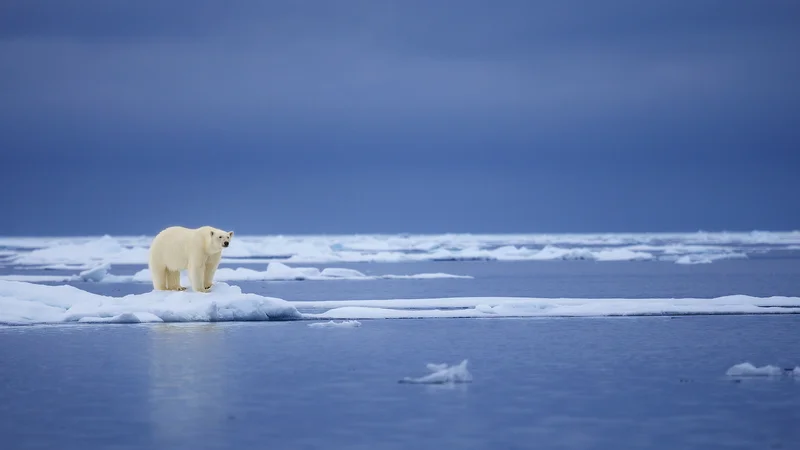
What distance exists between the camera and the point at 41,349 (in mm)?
12469

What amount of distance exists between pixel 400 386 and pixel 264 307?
654cm

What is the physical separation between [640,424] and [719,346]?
4902 mm

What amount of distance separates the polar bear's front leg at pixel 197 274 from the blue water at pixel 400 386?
1.69 metres

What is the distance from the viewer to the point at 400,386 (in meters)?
9.59

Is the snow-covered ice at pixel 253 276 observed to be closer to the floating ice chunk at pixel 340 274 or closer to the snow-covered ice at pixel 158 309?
the floating ice chunk at pixel 340 274

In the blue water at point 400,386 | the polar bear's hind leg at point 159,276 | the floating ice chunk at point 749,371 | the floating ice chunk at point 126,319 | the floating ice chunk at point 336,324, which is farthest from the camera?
the polar bear's hind leg at point 159,276

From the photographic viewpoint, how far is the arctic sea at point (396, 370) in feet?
25.0

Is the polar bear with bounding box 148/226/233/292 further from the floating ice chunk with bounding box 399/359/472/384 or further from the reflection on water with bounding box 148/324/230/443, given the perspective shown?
the floating ice chunk with bounding box 399/359/472/384

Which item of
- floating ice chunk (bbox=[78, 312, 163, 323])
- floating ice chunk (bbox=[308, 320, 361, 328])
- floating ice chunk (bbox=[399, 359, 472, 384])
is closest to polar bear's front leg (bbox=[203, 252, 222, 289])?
floating ice chunk (bbox=[78, 312, 163, 323])

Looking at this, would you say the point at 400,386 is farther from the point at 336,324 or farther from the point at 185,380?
the point at 336,324

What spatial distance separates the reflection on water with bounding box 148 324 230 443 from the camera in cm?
800

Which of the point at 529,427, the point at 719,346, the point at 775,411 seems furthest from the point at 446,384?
the point at 719,346

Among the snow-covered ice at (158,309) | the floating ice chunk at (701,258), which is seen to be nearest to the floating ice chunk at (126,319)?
the snow-covered ice at (158,309)

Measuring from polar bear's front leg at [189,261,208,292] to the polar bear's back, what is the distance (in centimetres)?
23
